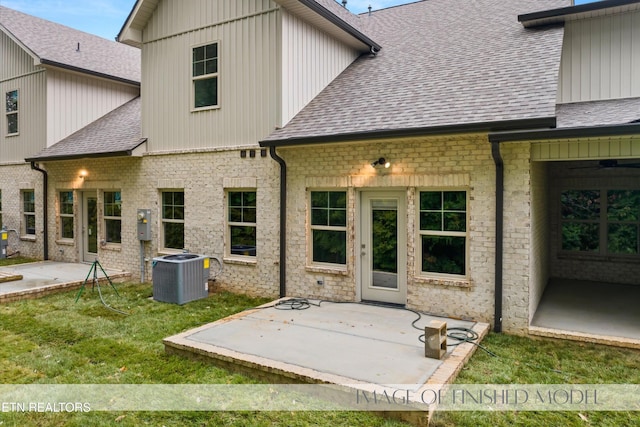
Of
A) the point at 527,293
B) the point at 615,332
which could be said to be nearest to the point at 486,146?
the point at 527,293

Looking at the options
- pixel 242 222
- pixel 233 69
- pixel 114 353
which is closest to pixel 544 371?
pixel 114 353

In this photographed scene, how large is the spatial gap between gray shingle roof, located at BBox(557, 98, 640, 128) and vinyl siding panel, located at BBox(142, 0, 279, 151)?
16.9ft

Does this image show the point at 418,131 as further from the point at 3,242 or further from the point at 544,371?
the point at 3,242

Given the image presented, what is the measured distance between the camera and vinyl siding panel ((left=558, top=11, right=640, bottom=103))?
7652mm

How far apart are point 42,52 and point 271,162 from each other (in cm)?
952

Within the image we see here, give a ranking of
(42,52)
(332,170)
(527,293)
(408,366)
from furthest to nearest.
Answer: (42,52) < (332,170) < (527,293) < (408,366)

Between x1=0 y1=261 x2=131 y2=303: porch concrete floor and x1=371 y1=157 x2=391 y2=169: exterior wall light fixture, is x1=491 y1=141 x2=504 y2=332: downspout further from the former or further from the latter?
x1=0 y1=261 x2=131 y2=303: porch concrete floor

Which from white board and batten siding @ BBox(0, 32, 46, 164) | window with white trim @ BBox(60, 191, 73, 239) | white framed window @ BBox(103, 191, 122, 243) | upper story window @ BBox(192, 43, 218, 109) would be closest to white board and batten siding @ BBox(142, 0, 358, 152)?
upper story window @ BBox(192, 43, 218, 109)

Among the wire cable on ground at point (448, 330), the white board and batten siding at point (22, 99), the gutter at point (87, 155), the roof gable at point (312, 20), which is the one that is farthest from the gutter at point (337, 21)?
the white board and batten siding at point (22, 99)

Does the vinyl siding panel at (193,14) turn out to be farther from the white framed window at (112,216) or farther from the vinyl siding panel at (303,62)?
the white framed window at (112,216)

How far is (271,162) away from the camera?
8.69 meters

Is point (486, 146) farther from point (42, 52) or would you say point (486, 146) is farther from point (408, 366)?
point (42, 52)

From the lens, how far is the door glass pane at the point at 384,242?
25.5 feet

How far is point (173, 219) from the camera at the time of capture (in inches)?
408
